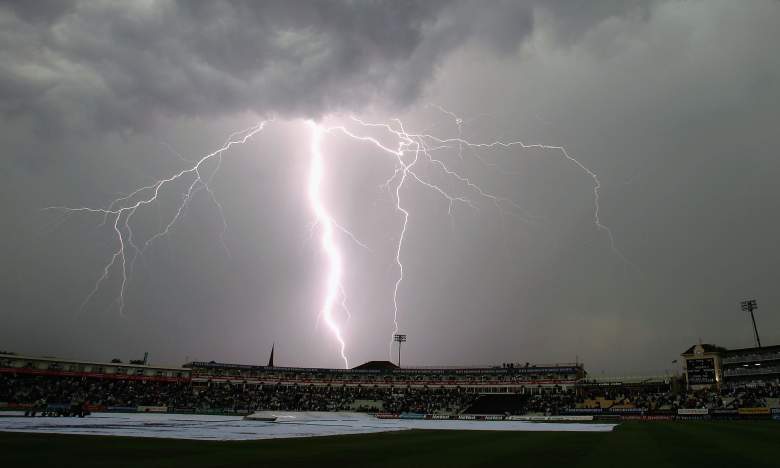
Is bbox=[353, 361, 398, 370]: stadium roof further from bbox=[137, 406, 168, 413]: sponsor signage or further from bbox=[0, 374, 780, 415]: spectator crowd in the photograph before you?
bbox=[137, 406, 168, 413]: sponsor signage

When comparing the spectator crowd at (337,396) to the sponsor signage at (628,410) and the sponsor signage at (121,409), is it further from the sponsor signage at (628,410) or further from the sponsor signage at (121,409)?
the sponsor signage at (121,409)

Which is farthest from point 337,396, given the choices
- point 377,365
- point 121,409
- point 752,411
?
point 752,411

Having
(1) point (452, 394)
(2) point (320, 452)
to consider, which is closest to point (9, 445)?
(2) point (320, 452)

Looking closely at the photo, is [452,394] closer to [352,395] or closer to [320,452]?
[352,395]

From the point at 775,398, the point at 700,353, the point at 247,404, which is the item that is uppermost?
the point at 700,353

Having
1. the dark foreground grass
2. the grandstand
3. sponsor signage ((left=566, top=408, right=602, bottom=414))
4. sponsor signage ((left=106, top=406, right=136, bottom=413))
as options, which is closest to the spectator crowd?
the grandstand

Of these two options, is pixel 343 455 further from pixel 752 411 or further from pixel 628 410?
pixel 628 410

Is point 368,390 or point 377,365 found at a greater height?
point 377,365

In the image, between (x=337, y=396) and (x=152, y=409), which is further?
(x=337, y=396)

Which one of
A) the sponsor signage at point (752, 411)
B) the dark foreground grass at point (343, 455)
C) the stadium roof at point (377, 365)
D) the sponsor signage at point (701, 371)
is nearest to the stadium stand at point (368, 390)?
the sponsor signage at point (752, 411)
